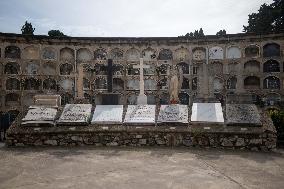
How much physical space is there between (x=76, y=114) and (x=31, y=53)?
1718cm

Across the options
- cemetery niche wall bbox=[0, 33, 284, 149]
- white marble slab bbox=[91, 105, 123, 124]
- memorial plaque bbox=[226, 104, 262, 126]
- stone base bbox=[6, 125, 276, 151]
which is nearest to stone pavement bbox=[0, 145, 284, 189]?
stone base bbox=[6, 125, 276, 151]

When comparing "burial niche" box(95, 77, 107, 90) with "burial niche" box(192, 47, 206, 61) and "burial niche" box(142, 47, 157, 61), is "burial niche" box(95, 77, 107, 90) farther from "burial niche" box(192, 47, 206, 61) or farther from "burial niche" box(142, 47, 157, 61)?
"burial niche" box(192, 47, 206, 61)

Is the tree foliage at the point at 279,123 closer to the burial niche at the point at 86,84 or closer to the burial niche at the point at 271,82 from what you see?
the burial niche at the point at 271,82

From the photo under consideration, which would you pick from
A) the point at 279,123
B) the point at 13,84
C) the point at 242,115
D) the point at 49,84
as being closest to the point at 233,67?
the point at 279,123

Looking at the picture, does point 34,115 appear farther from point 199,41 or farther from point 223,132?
point 199,41

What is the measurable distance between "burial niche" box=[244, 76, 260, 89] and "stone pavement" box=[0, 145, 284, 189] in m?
16.7

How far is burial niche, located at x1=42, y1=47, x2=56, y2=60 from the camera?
80.4 feet

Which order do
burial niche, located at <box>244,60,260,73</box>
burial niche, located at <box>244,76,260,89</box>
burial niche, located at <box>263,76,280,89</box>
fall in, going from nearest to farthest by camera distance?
burial niche, located at <box>263,76,280,89</box> < burial niche, located at <box>244,76,260,89</box> < burial niche, located at <box>244,60,260,73</box>

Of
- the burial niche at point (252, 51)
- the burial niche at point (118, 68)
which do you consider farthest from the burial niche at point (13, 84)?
the burial niche at point (252, 51)

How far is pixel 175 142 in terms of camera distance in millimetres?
8523

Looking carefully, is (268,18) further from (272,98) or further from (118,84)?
(118,84)

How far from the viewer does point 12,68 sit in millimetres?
23625

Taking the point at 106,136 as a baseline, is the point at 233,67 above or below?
above

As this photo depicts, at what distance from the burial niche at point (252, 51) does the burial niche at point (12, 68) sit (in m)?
19.6
